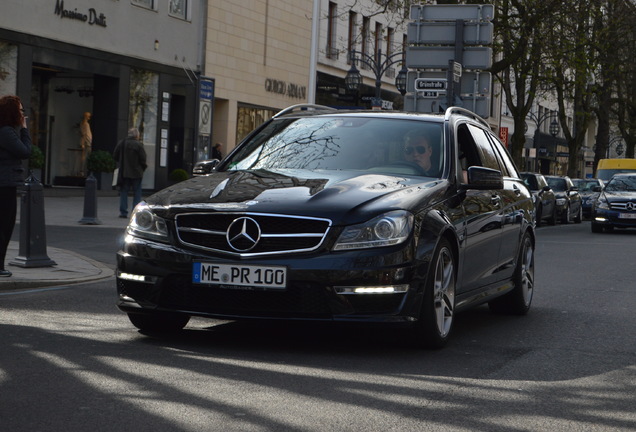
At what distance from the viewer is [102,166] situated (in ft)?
100

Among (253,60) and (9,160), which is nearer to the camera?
(9,160)

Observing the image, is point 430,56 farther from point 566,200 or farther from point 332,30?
point 332,30

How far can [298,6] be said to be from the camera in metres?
43.2

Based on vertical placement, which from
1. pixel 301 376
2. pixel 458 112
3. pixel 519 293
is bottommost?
pixel 301 376

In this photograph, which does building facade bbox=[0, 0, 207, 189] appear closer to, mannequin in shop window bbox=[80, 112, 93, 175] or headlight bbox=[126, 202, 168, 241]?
mannequin in shop window bbox=[80, 112, 93, 175]

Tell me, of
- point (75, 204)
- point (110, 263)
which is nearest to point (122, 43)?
point (75, 204)

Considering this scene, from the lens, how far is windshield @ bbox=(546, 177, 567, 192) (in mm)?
35281

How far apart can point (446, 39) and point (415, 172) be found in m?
15.8

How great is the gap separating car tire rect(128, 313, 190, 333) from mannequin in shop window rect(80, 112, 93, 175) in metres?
24.1

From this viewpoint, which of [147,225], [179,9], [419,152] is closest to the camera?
[147,225]

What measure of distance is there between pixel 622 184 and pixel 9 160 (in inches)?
879

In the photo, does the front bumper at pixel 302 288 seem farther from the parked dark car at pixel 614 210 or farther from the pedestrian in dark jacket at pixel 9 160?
the parked dark car at pixel 614 210

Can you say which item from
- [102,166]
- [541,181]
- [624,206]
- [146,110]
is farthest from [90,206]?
[541,181]

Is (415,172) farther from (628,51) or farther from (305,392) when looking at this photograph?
(628,51)
